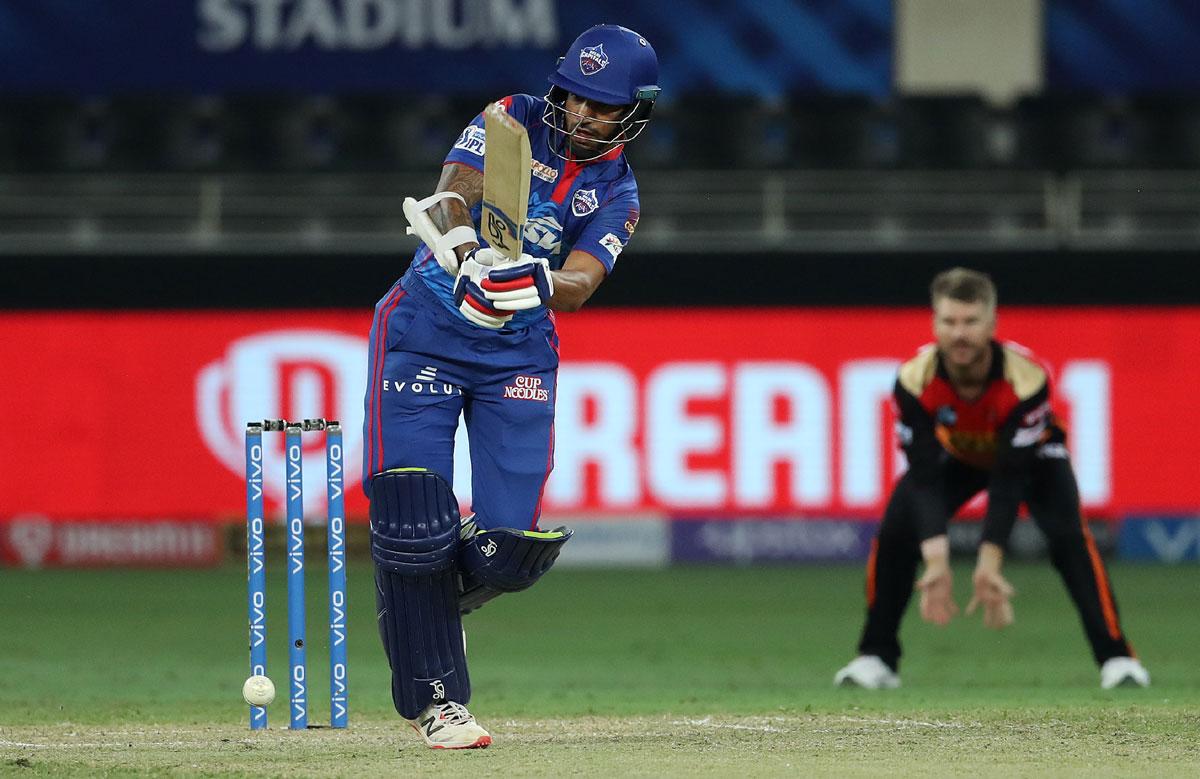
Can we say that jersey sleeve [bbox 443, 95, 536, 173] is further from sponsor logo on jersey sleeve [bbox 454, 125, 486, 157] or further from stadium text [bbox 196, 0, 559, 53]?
stadium text [bbox 196, 0, 559, 53]

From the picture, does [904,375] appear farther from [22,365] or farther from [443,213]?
[22,365]

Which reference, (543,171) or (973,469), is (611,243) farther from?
(973,469)

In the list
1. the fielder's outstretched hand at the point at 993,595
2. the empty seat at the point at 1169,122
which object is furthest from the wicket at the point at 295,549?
the empty seat at the point at 1169,122

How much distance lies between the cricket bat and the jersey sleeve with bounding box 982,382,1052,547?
2.60 metres

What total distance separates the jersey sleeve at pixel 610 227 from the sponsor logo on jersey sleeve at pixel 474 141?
322 mm

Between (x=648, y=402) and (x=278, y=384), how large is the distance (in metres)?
2.27

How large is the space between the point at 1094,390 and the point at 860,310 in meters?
1.51

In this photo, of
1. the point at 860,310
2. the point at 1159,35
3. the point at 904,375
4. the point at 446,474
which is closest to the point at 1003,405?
the point at 904,375

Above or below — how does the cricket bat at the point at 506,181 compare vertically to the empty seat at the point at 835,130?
below

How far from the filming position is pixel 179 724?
569 centimetres

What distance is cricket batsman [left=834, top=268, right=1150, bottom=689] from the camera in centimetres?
654

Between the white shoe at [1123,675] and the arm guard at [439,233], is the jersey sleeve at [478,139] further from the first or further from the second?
the white shoe at [1123,675]

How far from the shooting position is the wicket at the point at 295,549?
5023mm

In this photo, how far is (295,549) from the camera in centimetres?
505
